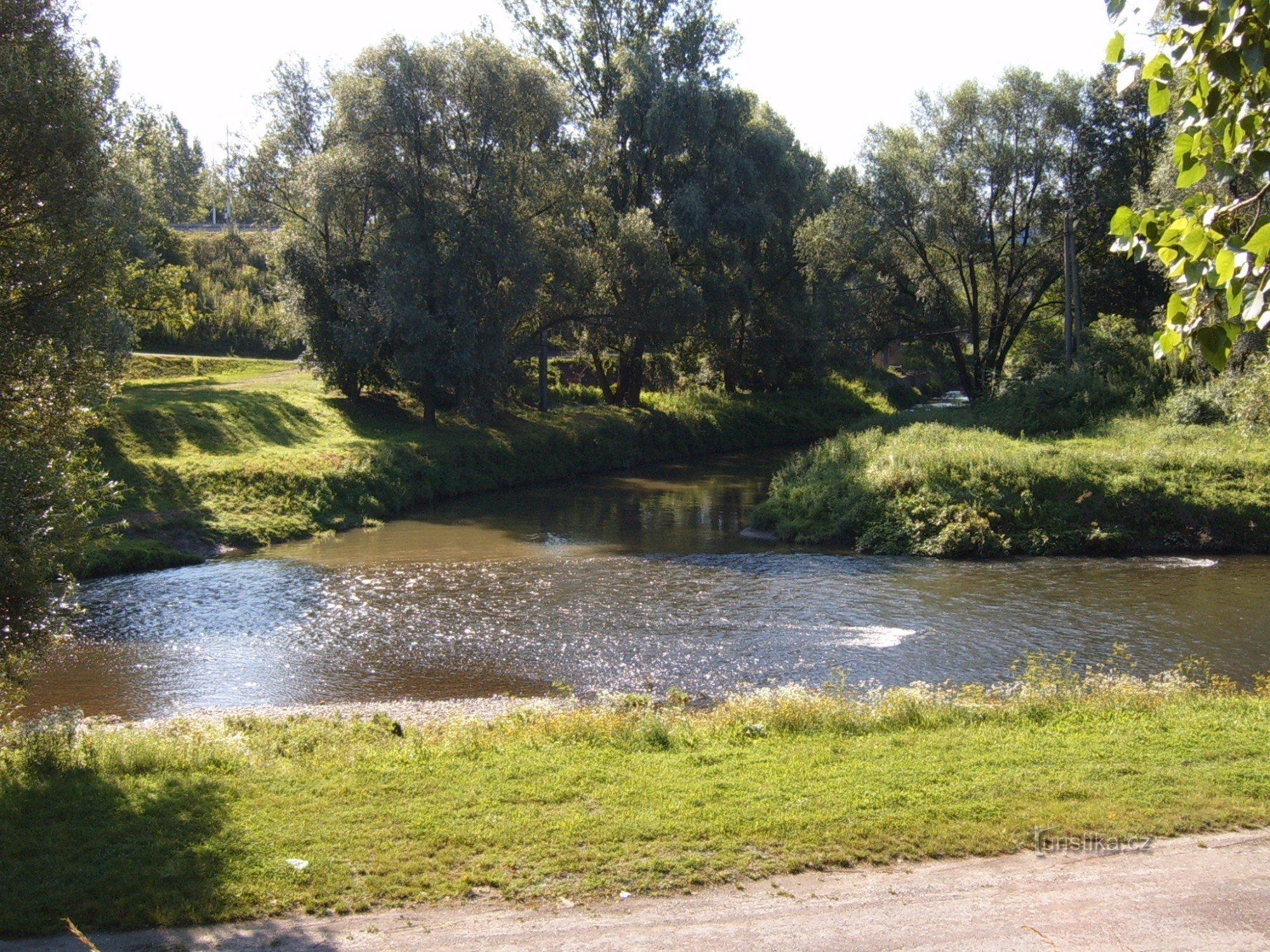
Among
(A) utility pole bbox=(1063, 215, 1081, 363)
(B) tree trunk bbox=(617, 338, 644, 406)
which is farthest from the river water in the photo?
(B) tree trunk bbox=(617, 338, 644, 406)

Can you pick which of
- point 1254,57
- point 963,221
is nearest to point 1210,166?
point 1254,57

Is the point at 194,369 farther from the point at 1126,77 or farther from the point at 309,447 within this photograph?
the point at 1126,77

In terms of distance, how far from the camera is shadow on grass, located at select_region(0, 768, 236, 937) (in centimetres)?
630

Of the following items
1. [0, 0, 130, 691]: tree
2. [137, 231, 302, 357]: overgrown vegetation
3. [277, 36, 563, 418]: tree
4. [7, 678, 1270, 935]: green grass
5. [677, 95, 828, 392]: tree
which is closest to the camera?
[7, 678, 1270, 935]: green grass

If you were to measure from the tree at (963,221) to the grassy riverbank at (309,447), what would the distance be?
791cm

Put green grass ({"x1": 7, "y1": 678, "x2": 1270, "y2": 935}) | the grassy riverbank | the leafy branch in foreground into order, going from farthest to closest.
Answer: the grassy riverbank
green grass ({"x1": 7, "y1": 678, "x2": 1270, "y2": 935})
the leafy branch in foreground

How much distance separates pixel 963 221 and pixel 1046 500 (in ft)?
66.7

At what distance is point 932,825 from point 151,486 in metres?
24.1

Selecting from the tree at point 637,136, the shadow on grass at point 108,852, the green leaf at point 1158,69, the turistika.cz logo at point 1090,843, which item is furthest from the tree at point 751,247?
the green leaf at point 1158,69

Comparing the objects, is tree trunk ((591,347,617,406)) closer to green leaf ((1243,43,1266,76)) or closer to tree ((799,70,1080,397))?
tree ((799,70,1080,397))

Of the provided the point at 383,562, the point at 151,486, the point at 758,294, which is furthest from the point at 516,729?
the point at 758,294

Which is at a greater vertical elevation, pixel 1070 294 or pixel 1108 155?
pixel 1108 155

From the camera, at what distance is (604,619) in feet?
59.8

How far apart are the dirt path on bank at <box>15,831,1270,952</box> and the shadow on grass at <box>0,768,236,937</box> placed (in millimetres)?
264
